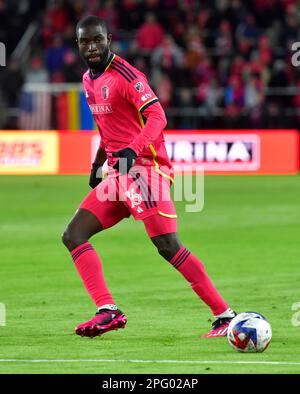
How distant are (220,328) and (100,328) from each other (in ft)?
3.03

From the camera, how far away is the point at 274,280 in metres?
12.3

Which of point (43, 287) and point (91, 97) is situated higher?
point (91, 97)

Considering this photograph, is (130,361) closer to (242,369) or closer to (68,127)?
(242,369)

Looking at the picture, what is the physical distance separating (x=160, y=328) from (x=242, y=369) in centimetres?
197

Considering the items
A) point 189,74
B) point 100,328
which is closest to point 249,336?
point 100,328

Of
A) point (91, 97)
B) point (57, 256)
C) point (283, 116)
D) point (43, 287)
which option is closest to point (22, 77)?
point (283, 116)

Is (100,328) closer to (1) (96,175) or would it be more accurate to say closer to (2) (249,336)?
(2) (249,336)

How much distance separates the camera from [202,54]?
96.7 ft

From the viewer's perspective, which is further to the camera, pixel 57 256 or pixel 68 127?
pixel 68 127

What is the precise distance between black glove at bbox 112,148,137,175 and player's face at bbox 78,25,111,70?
2.92 feet

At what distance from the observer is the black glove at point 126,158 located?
862 cm
